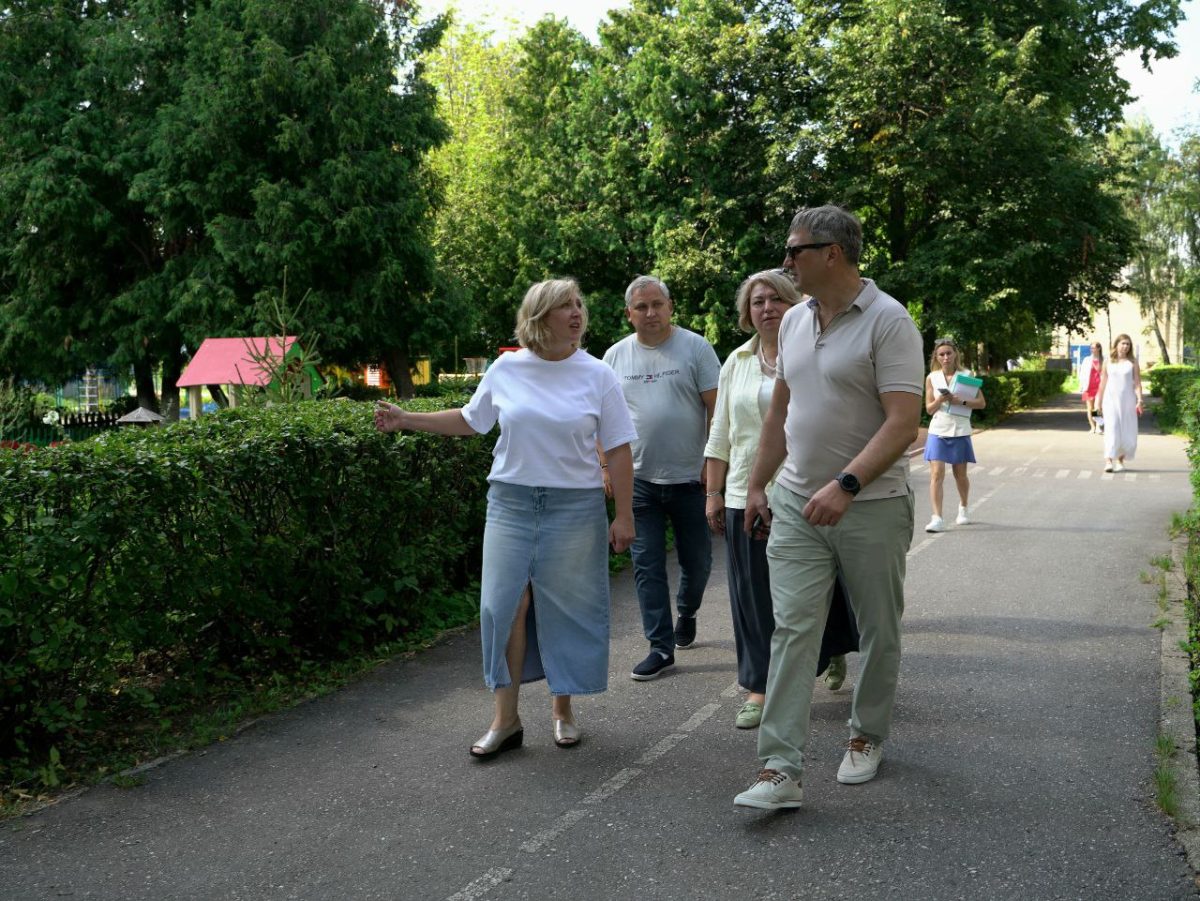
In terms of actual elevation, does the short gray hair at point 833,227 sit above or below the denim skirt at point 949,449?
above

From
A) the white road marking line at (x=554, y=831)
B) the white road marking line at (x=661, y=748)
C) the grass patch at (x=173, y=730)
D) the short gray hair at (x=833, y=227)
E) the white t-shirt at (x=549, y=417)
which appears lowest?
the white road marking line at (x=661, y=748)

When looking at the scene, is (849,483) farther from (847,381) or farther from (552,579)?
(552,579)

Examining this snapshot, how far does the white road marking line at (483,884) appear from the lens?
3.75 m

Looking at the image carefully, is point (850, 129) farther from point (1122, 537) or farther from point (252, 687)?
point (252, 687)

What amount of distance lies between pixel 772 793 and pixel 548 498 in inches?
59.8

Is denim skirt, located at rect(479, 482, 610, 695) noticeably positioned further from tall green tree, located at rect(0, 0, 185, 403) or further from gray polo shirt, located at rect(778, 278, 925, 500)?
tall green tree, located at rect(0, 0, 185, 403)

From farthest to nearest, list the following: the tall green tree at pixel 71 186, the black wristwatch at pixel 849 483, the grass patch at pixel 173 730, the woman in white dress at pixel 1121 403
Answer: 1. the tall green tree at pixel 71 186
2. the woman in white dress at pixel 1121 403
3. the grass patch at pixel 173 730
4. the black wristwatch at pixel 849 483

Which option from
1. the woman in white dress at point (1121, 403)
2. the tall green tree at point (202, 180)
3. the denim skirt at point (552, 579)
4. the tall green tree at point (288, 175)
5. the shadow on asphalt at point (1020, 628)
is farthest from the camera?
the tall green tree at point (202, 180)

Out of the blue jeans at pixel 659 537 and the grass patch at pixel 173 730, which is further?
the blue jeans at pixel 659 537

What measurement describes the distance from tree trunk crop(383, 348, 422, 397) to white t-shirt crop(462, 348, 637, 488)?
3038cm

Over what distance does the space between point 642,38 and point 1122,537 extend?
30130mm

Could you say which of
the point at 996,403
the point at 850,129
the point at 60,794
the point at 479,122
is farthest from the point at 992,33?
the point at 60,794

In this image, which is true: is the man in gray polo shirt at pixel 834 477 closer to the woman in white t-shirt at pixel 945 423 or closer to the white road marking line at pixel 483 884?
the white road marking line at pixel 483 884

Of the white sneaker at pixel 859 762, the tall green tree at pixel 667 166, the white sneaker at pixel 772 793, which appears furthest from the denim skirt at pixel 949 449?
the tall green tree at pixel 667 166
